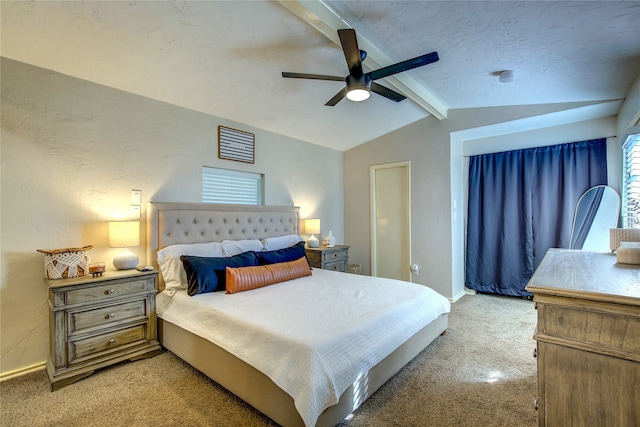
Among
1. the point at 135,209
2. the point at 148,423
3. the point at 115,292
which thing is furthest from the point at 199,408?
the point at 135,209

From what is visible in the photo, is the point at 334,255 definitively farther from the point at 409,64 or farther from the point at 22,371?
the point at 22,371

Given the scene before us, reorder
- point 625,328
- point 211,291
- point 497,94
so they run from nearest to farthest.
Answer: point 625,328, point 211,291, point 497,94

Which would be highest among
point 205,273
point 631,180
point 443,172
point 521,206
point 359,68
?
point 359,68

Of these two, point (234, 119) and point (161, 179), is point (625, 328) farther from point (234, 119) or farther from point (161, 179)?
point (234, 119)

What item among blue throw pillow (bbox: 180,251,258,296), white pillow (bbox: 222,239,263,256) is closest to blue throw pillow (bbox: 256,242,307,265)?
white pillow (bbox: 222,239,263,256)

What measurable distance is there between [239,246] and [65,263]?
58.7 inches

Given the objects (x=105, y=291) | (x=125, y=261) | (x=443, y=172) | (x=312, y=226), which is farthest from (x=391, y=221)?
(x=105, y=291)

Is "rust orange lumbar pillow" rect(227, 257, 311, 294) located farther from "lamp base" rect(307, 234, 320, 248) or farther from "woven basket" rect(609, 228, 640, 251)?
"woven basket" rect(609, 228, 640, 251)

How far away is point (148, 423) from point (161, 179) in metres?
2.17

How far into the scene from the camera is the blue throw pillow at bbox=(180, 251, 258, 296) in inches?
98.9

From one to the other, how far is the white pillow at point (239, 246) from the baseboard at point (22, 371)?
66.1 inches

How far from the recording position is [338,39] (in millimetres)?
2191

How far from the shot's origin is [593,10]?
169 centimetres

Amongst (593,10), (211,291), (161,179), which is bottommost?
(211,291)
